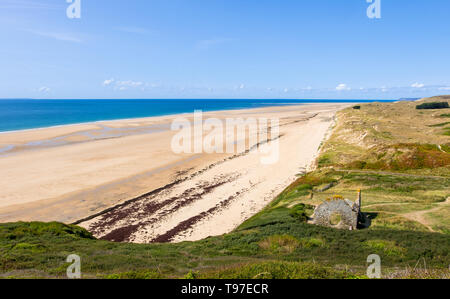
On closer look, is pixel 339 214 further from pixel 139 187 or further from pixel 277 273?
pixel 139 187

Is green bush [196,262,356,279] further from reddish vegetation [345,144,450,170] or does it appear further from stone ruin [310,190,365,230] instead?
reddish vegetation [345,144,450,170]

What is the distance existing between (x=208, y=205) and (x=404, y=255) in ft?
49.4

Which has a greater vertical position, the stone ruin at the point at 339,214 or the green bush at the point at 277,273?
the green bush at the point at 277,273

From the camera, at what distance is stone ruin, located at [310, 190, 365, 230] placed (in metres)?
15.4

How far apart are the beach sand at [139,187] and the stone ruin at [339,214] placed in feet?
21.5

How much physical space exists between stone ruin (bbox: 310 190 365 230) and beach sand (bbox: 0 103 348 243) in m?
6.55

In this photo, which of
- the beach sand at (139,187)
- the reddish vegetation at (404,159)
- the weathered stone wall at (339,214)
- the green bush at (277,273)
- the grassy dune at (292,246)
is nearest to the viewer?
the green bush at (277,273)

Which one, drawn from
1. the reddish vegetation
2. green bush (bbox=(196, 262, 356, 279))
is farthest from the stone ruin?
the reddish vegetation

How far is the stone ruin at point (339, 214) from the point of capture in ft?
50.6

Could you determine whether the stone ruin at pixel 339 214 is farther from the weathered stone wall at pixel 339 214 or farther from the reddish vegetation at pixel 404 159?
the reddish vegetation at pixel 404 159

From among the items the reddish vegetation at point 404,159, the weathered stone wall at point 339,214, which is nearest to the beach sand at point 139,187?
the weathered stone wall at point 339,214

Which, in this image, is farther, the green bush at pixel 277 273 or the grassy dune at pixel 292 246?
Answer: the grassy dune at pixel 292 246

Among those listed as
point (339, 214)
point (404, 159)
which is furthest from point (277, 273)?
point (404, 159)

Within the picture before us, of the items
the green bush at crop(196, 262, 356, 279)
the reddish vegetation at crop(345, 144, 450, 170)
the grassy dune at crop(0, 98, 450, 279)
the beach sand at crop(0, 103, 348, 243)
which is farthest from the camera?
the reddish vegetation at crop(345, 144, 450, 170)
